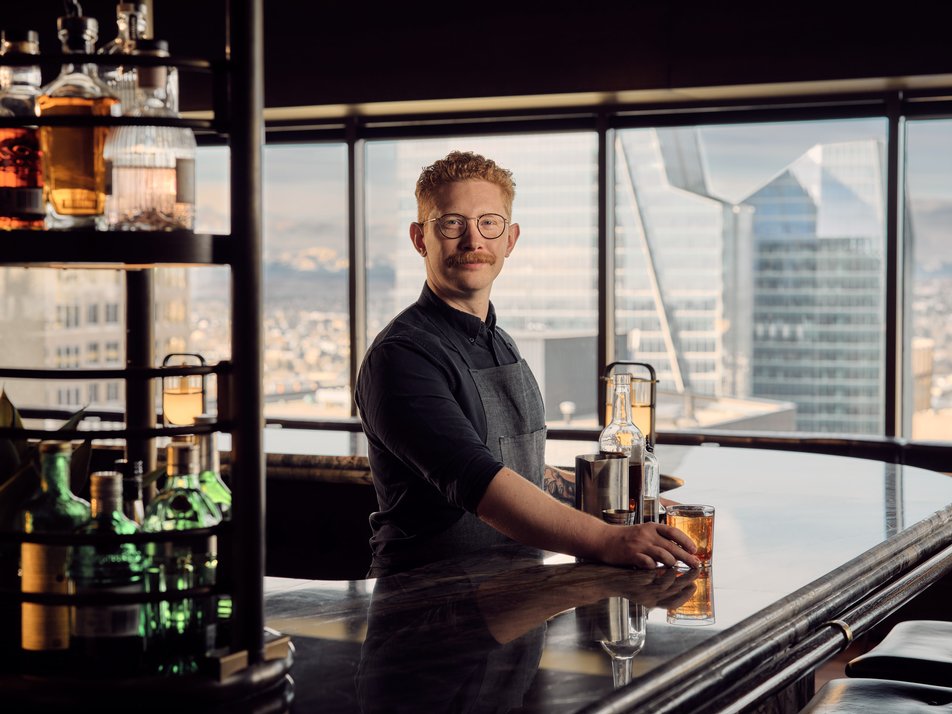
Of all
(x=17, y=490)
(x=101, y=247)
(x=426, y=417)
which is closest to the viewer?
(x=101, y=247)

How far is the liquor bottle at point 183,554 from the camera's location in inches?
42.9

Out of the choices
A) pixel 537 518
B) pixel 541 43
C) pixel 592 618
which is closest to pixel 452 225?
pixel 537 518

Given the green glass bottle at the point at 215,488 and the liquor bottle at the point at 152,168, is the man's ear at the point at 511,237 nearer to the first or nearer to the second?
the green glass bottle at the point at 215,488

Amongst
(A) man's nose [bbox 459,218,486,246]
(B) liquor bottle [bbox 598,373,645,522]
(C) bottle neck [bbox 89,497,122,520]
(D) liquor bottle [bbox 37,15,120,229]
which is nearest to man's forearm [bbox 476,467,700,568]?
(B) liquor bottle [bbox 598,373,645,522]

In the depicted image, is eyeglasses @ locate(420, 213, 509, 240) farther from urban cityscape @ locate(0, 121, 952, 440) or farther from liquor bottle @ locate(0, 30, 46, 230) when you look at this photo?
urban cityscape @ locate(0, 121, 952, 440)

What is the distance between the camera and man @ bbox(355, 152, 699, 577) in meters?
1.72

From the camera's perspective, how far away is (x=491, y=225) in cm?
210

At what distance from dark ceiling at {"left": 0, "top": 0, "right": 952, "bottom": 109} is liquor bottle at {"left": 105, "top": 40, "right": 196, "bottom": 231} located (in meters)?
4.19

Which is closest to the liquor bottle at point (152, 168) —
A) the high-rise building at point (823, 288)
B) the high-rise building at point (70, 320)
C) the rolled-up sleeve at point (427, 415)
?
the rolled-up sleeve at point (427, 415)

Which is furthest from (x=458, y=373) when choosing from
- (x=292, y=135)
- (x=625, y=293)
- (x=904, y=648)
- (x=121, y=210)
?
(x=292, y=135)

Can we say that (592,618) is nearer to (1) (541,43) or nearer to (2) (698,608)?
(2) (698,608)

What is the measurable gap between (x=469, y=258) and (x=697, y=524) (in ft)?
2.19

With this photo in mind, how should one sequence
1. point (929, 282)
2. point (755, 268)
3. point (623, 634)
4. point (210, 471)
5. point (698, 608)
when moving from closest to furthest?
point (210, 471) → point (623, 634) → point (698, 608) → point (929, 282) → point (755, 268)

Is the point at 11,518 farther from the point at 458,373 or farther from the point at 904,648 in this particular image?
the point at 904,648
